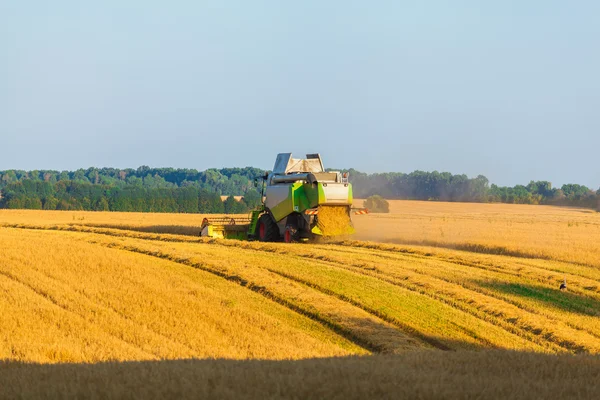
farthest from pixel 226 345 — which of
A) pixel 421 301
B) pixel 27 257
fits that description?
pixel 27 257

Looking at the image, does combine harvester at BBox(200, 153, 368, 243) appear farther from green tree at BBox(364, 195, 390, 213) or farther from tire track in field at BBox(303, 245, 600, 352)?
green tree at BBox(364, 195, 390, 213)

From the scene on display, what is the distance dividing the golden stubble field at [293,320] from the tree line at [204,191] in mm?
20793

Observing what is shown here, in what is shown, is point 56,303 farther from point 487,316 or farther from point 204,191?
point 204,191

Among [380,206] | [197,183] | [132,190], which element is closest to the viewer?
[380,206]

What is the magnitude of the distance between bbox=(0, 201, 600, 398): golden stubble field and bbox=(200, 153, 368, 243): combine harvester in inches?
78.0

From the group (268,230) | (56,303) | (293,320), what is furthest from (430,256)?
(56,303)

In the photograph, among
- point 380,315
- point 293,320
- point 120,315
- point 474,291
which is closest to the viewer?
point 120,315

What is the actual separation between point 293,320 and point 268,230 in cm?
1511

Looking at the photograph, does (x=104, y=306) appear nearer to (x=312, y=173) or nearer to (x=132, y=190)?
(x=312, y=173)

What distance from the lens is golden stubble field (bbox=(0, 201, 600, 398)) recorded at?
7.11 metres

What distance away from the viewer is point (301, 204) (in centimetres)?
2772

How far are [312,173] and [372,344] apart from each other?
15548mm

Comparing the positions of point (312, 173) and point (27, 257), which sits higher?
point (312, 173)

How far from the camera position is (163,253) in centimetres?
2188
